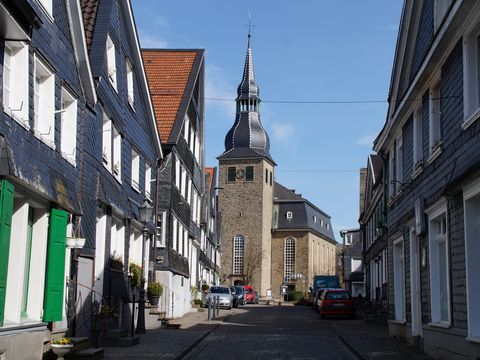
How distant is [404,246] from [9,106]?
11423 mm

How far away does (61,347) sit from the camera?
12.8 metres

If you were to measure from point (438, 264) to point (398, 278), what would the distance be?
18.7 ft

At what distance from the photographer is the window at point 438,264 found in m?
15.0

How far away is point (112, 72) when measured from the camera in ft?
62.7

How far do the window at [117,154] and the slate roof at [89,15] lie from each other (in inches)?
118

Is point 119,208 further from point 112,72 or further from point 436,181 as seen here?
point 436,181

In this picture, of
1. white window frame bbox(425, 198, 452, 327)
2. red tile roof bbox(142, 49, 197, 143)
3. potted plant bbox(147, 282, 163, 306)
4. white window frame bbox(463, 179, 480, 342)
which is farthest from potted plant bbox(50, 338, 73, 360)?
red tile roof bbox(142, 49, 197, 143)

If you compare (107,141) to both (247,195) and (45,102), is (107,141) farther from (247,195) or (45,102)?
(247,195)

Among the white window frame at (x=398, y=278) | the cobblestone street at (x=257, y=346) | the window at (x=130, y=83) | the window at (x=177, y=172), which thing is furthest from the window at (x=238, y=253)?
the window at (x=130, y=83)

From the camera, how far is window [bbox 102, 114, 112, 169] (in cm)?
1867

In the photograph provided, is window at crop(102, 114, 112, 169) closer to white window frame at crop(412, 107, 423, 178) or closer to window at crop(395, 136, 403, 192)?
white window frame at crop(412, 107, 423, 178)

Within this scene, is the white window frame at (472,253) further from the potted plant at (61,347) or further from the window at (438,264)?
the potted plant at (61,347)

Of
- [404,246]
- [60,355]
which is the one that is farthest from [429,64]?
[60,355]

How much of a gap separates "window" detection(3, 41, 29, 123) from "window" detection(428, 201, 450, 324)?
778cm
